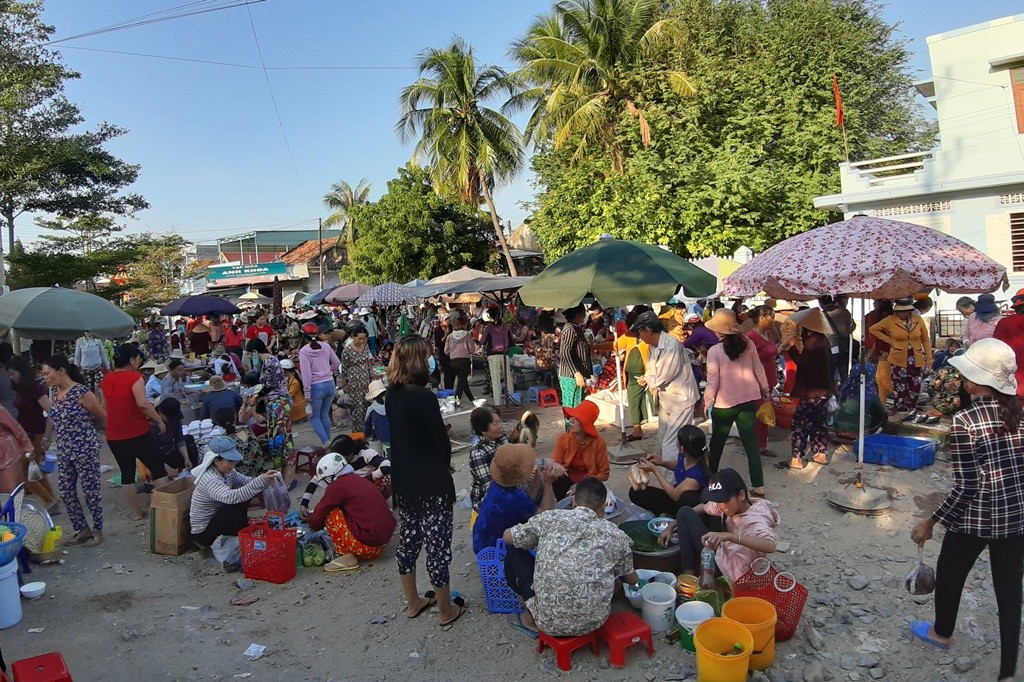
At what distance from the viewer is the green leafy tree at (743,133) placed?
19.1 metres

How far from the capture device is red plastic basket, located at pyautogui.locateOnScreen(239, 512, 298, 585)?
5176 mm

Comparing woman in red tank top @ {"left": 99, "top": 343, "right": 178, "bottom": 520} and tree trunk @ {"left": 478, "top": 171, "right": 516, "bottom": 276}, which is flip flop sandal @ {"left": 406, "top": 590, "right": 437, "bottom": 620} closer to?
woman in red tank top @ {"left": 99, "top": 343, "right": 178, "bottom": 520}

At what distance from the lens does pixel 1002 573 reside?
317 cm

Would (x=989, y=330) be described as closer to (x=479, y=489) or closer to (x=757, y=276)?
(x=757, y=276)

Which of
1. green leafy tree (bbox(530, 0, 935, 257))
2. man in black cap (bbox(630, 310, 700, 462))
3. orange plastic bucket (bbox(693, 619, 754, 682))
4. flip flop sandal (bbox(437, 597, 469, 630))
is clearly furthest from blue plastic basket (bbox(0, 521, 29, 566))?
green leafy tree (bbox(530, 0, 935, 257))

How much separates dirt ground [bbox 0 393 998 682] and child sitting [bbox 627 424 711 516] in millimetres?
799

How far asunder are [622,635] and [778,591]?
0.91 m

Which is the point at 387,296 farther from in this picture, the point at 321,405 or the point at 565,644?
the point at 565,644

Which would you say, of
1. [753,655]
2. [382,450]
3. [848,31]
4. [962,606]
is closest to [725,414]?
[962,606]

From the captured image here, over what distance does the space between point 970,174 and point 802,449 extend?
47.2ft

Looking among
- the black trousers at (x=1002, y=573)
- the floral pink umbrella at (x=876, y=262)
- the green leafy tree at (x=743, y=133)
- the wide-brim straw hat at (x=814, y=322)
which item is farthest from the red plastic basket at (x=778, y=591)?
the green leafy tree at (x=743, y=133)

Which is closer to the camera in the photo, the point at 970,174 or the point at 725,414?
the point at 725,414

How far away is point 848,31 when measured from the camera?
20359 mm

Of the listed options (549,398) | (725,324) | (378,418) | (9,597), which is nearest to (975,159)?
(549,398)
